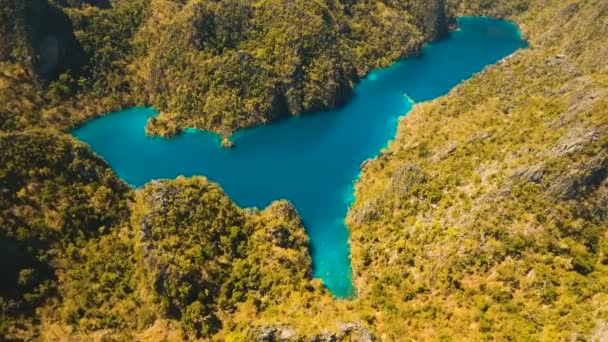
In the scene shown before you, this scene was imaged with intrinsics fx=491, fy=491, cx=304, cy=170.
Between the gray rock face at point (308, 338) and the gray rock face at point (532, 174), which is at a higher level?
the gray rock face at point (532, 174)

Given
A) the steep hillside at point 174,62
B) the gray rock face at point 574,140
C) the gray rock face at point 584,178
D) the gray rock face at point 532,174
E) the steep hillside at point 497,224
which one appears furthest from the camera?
the steep hillside at point 174,62

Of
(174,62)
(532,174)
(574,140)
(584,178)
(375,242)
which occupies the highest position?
(174,62)

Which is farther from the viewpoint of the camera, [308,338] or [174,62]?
[174,62]

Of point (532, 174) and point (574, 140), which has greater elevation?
point (574, 140)

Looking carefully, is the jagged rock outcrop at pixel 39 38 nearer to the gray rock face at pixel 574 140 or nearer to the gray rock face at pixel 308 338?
the gray rock face at pixel 308 338

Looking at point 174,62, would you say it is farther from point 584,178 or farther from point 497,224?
point 584,178

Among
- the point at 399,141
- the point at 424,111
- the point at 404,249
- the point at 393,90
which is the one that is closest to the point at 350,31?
the point at 393,90

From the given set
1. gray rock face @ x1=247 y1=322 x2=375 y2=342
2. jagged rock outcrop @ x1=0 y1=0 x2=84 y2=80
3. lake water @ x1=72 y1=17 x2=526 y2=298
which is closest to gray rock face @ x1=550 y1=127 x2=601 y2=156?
lake water @ x1=72 y1=17 x2=526 y2=298

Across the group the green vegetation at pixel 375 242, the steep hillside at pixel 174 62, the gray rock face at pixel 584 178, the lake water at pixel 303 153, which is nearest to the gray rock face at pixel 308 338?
the green vegetation at pixel 375 242

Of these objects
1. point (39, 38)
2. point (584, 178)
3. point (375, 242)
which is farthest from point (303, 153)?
point (39, 38)
